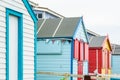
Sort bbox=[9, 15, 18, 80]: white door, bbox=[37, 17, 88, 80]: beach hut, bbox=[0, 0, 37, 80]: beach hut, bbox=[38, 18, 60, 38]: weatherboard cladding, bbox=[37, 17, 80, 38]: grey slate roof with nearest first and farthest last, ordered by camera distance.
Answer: bbox=[0, 0, 37, 80]: beach hut, bbox=[9, 15, 18, 80]: white door, bbox=[37, 17, 88, 80]: beach hut, bbox=[37, 17, 80, 38]: grey slate roof, bbox=[38, 18, 60, 38]: weatherboard cladding

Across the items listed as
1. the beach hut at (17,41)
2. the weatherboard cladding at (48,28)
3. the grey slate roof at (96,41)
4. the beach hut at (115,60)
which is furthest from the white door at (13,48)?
the beach hut at (115,60)

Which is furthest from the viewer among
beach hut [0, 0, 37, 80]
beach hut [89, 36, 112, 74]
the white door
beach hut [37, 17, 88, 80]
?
beach hut [89, 36, 112, 74]

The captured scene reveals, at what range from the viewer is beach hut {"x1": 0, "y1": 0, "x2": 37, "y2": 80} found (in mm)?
12125

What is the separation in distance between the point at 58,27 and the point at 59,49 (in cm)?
166

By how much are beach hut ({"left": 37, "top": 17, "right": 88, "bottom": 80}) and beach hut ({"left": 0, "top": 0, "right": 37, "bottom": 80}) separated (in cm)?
544

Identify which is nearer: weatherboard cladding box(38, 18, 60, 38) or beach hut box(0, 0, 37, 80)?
beach hut box(0, 0, 37, 80)

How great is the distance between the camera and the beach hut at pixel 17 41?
39.8 feet

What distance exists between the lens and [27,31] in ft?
45.6

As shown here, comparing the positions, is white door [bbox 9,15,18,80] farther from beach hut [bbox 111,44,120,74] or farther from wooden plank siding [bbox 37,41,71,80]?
beach hut [bbox 111,44,120,74]

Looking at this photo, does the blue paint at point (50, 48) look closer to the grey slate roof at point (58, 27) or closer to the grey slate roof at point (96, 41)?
the grey slate roof at point (58, 27)

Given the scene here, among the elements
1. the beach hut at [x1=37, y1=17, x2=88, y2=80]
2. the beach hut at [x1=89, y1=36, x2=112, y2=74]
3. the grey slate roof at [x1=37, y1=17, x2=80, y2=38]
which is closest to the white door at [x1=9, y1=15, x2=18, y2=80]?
the beach hut at [x1=37, y1=17, x2=88, y2=80]

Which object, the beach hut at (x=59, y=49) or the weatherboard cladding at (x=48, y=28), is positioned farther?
the weatherboard cladding at (x=48, y=28)

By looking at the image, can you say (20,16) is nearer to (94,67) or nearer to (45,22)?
(45,22)

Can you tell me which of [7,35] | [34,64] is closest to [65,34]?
[34,64]
